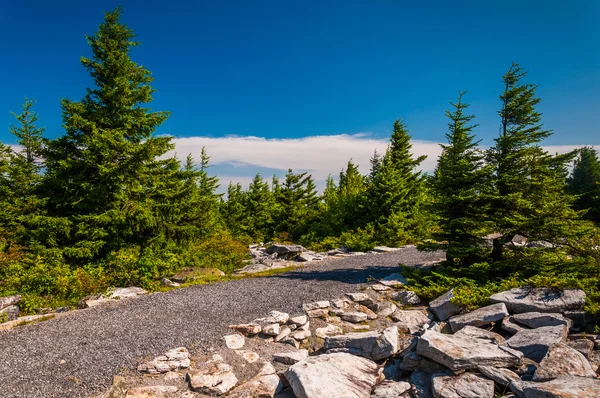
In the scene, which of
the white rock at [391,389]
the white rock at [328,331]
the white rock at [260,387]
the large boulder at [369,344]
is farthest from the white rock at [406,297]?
the white rock at [260,387]

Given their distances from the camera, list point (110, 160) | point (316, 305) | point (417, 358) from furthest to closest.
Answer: point (110, 160) < point (316, 305) < point (417, 358)

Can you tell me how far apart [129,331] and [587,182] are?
62.3 m

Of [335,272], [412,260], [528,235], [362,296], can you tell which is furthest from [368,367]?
[412,260]

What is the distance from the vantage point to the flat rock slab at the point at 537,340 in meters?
5.54

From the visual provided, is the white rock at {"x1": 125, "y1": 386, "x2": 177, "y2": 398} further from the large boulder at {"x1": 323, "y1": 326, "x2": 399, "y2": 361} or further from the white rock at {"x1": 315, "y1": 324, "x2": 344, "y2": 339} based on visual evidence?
the white rock at {"x1": 315, "y1": 324, "x2": 344, "y2": 339}

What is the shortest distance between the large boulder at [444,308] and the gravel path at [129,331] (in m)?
3.29

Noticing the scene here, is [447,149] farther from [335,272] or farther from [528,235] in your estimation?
[335,272]

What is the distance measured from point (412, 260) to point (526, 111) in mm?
9452

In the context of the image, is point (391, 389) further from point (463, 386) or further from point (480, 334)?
point (480, 334)

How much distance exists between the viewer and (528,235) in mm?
10008

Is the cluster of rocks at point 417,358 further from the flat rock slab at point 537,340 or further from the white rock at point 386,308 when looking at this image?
the white rock at point 386,308

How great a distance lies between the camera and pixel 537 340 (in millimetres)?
5816

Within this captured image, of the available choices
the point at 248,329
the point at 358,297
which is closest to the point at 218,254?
the point at 358,297

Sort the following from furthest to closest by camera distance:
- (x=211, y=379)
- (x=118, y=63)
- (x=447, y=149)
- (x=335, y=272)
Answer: (x=118, y=63)
(x=335, y=272)
(x=447, y=149)
(x=211, y=379)
